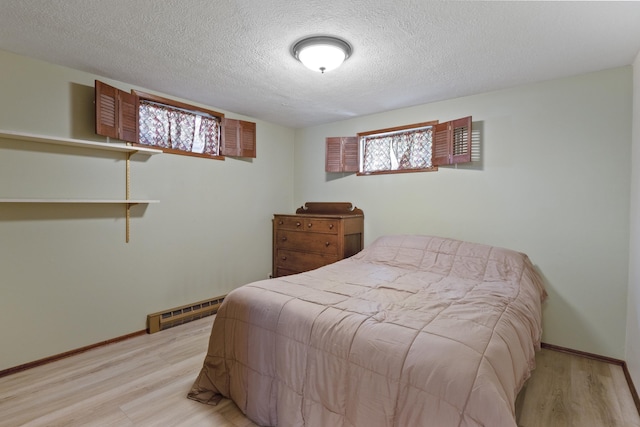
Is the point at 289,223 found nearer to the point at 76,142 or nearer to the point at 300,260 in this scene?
the point at 300,260

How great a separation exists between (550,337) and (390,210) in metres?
1.85

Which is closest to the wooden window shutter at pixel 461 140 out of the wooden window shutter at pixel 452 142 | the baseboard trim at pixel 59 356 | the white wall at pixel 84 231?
the wooden window shutter at pixel 452 142

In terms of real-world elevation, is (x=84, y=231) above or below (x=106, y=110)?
below

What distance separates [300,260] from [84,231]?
2.12 m

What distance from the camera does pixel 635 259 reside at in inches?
83.0

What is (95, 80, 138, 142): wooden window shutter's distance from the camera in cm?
246

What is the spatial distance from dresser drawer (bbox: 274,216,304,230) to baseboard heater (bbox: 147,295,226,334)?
112cm

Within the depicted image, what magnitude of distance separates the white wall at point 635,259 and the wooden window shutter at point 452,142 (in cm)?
111

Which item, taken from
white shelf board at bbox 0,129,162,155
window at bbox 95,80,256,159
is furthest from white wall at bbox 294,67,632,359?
white shelf board at bbox 0,129,162,155

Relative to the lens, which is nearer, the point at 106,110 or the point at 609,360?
the point at 609,360

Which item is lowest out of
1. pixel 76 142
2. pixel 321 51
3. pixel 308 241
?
pixel 308 241

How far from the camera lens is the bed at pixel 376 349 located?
1.13 meters

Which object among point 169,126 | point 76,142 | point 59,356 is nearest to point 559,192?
point 169,126

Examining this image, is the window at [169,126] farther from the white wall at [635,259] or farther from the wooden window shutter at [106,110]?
the white wall at [635,259]
